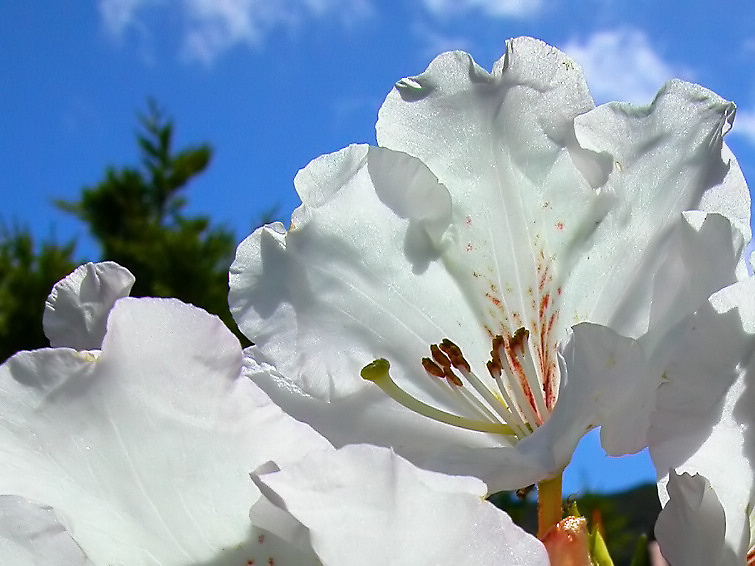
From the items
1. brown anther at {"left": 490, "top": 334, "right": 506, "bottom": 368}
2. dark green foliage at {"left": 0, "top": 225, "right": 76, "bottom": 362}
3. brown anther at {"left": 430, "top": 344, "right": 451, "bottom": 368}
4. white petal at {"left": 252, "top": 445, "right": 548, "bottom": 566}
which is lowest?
white petal at {"left": 252, "top": 445, "right": 548, "bottom": 566}

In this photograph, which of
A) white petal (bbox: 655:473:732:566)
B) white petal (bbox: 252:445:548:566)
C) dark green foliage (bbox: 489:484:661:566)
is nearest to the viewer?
white petal (bbox: 252:445:548:566)

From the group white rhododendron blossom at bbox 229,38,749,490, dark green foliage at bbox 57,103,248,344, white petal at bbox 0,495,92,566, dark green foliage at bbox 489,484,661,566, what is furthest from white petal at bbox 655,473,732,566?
dark green foliage at bbox 57,103,248,344

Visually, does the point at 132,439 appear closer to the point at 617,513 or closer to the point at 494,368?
the point at 494,368

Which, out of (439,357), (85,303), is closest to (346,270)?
(439,357)

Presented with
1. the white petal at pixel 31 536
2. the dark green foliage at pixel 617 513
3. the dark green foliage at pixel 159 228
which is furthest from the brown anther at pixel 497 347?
the dark green foliage at pixel 159 228

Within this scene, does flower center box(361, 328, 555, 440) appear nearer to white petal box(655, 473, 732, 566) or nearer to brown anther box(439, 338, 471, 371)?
brown anther box(439, 338, 471, 371)

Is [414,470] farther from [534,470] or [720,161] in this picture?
[720,161]

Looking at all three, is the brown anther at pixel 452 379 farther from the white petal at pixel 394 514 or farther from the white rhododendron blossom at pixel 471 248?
the white petal at pixel 394 514
